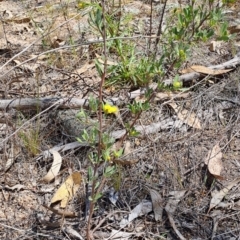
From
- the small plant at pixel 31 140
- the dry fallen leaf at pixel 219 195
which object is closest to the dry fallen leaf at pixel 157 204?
the dry fallen leaf at pixel 219 195

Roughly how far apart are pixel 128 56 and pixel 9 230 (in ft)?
3.97

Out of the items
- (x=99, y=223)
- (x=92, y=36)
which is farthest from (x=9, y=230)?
(x=92, y=36)

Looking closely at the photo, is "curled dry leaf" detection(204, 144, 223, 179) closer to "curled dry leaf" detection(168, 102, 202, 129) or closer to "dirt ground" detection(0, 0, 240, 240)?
"dirt ground" detection(0, 0, 240, 240)

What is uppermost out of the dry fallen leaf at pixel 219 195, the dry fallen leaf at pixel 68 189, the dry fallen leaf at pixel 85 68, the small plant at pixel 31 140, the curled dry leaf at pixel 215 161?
the dry fallen leaf at pixel 85 68

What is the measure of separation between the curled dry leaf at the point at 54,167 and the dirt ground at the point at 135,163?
2 centimetres

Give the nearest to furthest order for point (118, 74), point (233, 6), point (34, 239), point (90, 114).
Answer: point (34, 239)
point (90, 114)
point (118, 74)
point (233, 6)

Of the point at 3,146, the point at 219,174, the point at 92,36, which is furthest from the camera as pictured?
Result: the point at 92,36

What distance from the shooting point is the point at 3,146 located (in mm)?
2092

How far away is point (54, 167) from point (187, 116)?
0.70 m

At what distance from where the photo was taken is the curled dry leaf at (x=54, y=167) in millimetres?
1964

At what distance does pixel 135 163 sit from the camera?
79.5 inches

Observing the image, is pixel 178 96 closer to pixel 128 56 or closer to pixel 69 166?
pixel 128 56

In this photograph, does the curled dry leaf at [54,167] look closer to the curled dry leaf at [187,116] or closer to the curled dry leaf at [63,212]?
the curled dry leaf at [63,212]

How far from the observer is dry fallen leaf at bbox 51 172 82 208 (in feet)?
6.13
